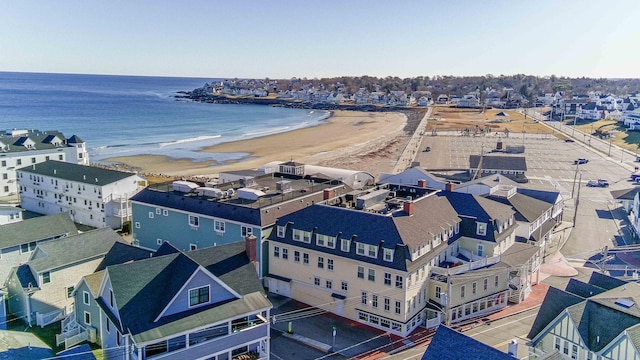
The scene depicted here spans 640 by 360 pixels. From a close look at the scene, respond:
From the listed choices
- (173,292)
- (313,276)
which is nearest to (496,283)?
(313,276)

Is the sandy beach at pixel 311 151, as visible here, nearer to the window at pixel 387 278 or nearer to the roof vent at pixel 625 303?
the window at pixel 387 278

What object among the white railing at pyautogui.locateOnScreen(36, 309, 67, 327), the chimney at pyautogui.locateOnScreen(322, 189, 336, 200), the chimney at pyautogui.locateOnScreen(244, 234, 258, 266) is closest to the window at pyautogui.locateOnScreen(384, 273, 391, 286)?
the chimney at pyautogui.locateOnScreen(244, 234, 258, 266)

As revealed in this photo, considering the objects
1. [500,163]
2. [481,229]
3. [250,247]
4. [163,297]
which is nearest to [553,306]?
[481,229]

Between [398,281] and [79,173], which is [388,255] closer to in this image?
[398,281]

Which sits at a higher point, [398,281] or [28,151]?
[28,151]

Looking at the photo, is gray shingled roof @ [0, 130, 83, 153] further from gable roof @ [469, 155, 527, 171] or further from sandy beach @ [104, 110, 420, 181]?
gable roof @ [469, 155, 527, 171]

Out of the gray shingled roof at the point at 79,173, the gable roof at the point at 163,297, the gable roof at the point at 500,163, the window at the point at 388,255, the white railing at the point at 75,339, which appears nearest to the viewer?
the gable roof at the point at 163,297

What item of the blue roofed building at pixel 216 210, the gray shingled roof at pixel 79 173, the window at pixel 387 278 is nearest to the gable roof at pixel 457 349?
the window at pixel 387 278
